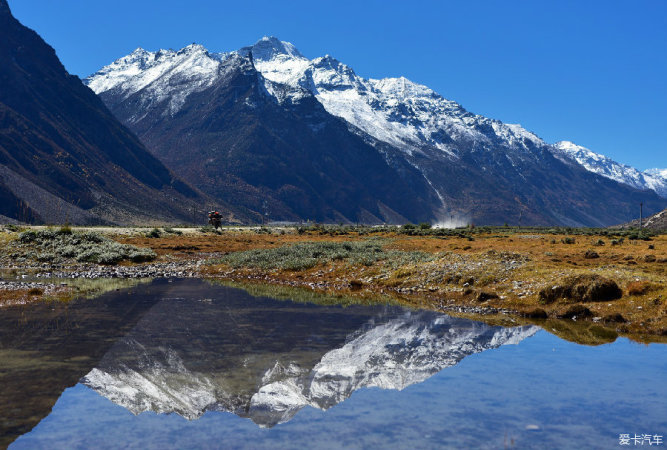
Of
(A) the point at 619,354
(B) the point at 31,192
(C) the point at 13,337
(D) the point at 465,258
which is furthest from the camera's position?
(B) the point at 31,192

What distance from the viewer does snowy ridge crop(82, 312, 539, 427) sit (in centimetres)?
1362

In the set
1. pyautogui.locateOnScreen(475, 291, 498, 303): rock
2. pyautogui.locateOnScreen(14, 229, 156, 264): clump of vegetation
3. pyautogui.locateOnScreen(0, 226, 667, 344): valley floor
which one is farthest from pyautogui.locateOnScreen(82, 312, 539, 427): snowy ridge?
pyautogui.locateOnScreen(14, 229, 156, 264): clump of vegetation

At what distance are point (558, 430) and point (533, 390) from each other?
9.22 ft

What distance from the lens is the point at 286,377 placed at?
52.3ft

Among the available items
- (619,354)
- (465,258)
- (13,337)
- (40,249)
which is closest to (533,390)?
(619,354)

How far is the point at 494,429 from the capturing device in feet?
39.1

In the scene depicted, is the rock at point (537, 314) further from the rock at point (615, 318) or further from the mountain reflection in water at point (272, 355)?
the mountain reflection in water at point (272, 355)

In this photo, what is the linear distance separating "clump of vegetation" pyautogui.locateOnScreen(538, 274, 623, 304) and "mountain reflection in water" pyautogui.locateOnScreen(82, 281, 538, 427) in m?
5.14

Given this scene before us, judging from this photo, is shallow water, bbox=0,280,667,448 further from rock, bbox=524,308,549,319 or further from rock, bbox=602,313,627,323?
rock, bbox=602,313,627,323

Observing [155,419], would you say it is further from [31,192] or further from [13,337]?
[31,192]

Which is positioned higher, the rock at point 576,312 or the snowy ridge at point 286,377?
the rock at point 576,312

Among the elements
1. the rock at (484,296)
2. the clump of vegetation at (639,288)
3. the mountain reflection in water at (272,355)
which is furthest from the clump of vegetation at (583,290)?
the mountain reflection in water at (272,355)

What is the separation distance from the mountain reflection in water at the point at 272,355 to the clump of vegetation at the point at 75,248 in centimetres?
2576

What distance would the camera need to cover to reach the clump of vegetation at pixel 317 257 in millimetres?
43500
